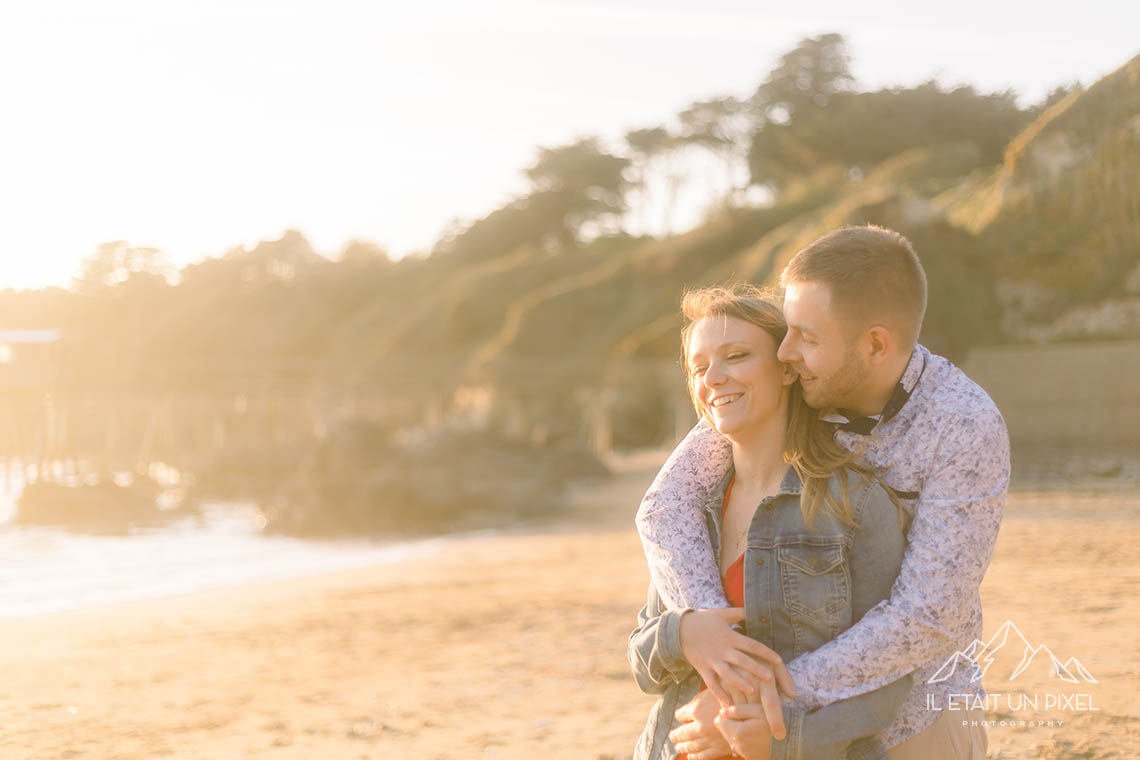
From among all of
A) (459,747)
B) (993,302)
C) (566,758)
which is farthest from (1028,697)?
(993,302)

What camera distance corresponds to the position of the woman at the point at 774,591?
213cm

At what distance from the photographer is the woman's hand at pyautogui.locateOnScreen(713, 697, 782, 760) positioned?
212 centimetres

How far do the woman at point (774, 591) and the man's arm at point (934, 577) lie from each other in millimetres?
44

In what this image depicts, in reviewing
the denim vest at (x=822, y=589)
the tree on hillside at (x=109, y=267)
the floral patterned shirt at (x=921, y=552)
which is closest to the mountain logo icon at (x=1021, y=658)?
the floral patterned shirt at (x=921, y=552)

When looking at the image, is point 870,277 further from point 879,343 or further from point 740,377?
point 740,377

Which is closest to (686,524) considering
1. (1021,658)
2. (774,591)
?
(774,591)

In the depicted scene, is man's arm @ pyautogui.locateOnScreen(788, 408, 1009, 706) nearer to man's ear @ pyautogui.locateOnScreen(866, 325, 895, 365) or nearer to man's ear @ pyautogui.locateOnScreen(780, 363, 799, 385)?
man's ear @ pyautogui.locateOnScreen(866, 325, 895, 365)

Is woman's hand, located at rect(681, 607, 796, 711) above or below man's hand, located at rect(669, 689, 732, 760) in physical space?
above

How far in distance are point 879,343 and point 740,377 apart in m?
0.32

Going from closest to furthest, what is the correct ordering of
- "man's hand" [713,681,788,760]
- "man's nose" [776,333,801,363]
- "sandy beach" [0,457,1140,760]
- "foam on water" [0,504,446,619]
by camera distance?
"man's hand" [713,681,788,760], "man's nose" [776,333,801,363], "sandy beach" [0,457,1140,760], "foam on water" [0,504,446,619]

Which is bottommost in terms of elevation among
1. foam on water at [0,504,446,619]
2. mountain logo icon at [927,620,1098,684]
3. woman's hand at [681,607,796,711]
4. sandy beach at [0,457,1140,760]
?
foam on water at [0,504,446,619]

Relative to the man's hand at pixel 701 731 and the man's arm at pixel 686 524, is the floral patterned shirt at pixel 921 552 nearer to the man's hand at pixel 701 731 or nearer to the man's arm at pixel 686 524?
the man's arm at pixel 686 524

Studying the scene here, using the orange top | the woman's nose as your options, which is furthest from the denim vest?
the woman's nose

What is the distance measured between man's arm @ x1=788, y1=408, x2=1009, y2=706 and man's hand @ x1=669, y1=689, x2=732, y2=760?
20 centimetres
